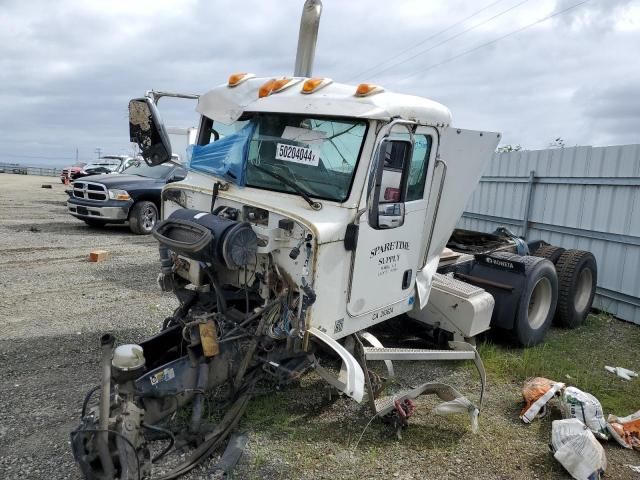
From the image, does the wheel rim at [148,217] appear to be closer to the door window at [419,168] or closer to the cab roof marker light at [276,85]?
the cab roof marker light at [276,85]

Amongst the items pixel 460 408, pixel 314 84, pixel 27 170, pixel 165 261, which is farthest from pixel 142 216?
pixel 27 170

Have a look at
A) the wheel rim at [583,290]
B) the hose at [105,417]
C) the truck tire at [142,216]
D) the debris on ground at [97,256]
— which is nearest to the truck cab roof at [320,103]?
the hose at [105,417]

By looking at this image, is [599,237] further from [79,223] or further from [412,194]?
[79,223]

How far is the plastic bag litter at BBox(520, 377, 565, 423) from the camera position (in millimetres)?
4406

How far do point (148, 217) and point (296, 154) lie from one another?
9.42 m

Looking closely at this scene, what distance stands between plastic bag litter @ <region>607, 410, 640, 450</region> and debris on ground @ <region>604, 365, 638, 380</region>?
137 cm

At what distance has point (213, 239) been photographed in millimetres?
3422

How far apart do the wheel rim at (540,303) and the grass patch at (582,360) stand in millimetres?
328

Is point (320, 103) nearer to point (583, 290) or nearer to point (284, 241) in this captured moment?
point (284, 241)

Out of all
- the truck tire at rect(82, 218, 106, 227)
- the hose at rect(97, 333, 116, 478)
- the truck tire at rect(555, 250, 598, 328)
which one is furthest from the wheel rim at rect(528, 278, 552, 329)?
the truck tire at rect(82, 218, 106, 227)

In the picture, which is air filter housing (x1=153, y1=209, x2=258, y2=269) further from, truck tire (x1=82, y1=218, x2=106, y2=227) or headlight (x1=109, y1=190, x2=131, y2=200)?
truck tire (x1=82, y1=218, x2=106, y2=227)

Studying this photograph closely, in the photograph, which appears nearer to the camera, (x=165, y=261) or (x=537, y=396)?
(x=165, y=261)

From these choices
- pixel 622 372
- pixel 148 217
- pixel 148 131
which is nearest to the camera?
pixel 148 131

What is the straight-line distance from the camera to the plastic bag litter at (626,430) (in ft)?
13.5
